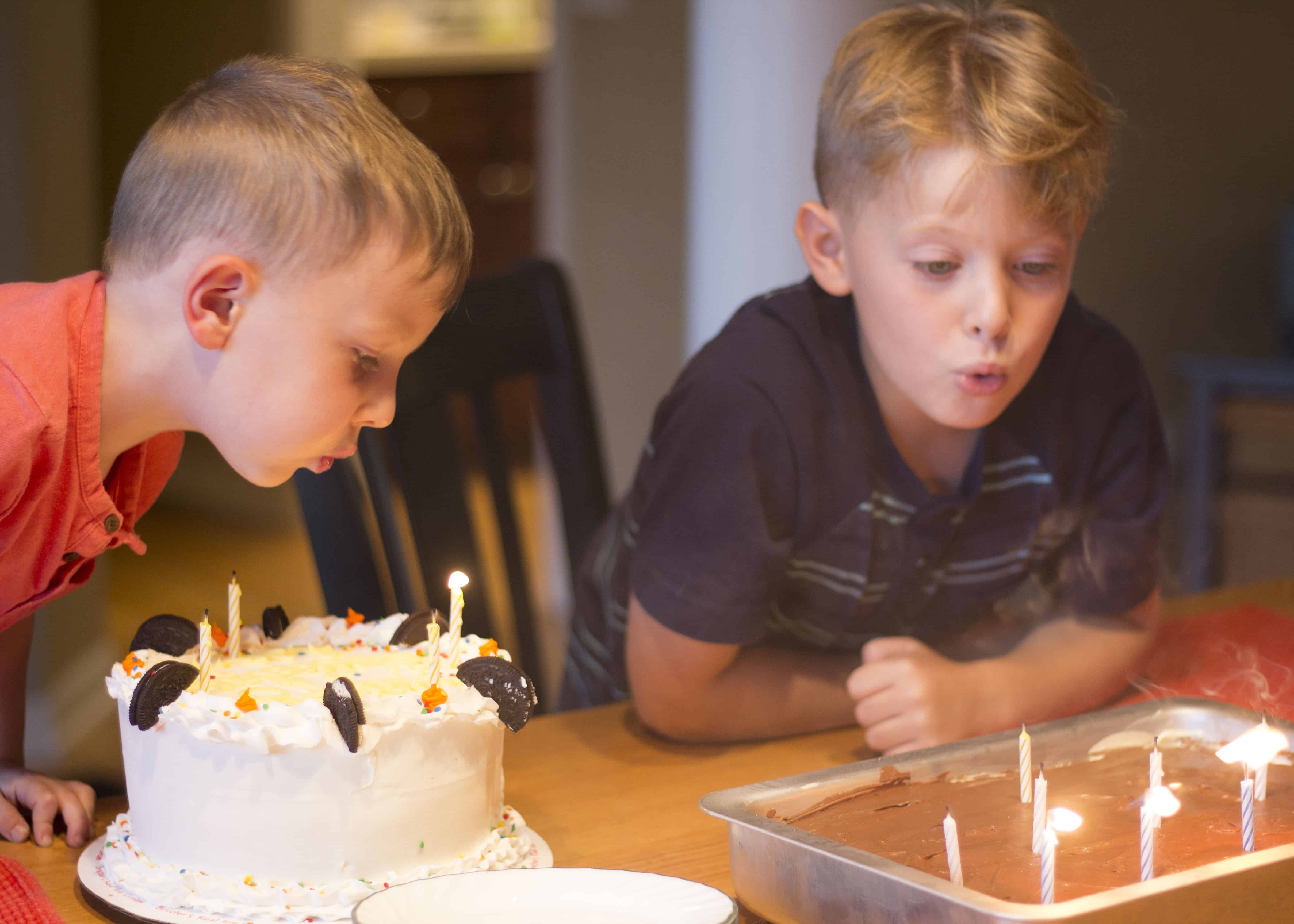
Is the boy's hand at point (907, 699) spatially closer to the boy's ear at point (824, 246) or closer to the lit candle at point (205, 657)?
the boy's ear at point (824, 246)

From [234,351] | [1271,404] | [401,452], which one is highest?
[234,351]

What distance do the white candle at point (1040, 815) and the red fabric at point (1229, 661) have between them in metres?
0.32

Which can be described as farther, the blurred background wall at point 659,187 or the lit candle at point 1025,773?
the blurred background wall at point 659,187

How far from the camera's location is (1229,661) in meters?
1.14

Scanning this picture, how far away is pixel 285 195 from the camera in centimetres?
74

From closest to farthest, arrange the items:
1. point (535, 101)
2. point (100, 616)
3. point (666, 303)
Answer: point (100, 616) → point (666, 303) → point (535, 101)

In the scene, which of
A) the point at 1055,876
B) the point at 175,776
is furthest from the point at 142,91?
the point at 1055,876

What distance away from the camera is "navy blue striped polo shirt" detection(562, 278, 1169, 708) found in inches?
38.8

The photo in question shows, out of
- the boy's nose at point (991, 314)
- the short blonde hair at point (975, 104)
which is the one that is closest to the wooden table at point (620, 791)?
the boy's nose at point (991, 314)

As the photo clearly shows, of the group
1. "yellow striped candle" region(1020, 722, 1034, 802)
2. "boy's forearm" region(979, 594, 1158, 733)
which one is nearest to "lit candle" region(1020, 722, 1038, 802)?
"yellow striped candle" region(1020, 722, 1034, 802)

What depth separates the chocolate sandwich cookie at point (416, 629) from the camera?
0.79 metres

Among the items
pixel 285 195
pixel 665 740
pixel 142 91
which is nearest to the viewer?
pixel 285 195

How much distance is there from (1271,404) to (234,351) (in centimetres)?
252

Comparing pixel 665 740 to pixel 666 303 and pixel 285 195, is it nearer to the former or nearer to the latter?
pixel 285 195
